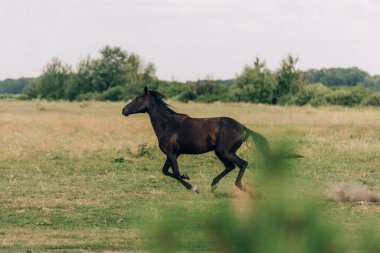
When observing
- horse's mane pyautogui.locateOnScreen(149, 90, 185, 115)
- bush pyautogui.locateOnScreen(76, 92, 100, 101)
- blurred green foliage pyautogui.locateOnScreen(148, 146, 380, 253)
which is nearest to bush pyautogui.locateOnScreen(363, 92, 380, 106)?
bush pyautogui.locateOnScreen(76, 92, 100, 101)

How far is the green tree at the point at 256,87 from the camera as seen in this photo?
67750 millimetres

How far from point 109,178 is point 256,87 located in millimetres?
51103

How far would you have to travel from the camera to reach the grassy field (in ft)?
34.1

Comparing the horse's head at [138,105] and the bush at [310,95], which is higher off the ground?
the horse's head at [138,105]

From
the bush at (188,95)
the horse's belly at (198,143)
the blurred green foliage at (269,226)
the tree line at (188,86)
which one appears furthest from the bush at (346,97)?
the blurred green foliage at (269,226)

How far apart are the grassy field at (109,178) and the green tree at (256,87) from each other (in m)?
32.9

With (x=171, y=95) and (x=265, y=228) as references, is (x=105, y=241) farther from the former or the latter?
(x=171, y=95)

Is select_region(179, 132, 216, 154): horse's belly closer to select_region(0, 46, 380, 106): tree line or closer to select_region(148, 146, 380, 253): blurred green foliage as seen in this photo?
select_region(148, 146, 380, 253): blurred green foliage

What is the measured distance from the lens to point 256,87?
226 ft

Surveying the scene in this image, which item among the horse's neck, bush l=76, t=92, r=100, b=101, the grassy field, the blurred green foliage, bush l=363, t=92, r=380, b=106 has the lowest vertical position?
bush l=76, t=92, r=100, b=101

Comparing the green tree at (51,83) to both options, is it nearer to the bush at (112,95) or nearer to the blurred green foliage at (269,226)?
the bush at (112,95)

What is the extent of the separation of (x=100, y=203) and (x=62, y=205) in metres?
0.61

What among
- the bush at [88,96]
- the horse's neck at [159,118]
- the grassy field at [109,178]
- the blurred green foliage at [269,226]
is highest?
the blurred green foliage at [269,226]

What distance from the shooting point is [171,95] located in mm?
74812
